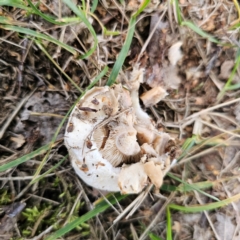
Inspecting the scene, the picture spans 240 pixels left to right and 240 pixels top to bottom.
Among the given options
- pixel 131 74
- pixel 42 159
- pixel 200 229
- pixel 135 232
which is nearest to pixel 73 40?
pixel 131 74

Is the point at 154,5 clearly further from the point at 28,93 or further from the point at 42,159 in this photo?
the point at 42,159

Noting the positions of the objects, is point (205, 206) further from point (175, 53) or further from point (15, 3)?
point (15, 3)

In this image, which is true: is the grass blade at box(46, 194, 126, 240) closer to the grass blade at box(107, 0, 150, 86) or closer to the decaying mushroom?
the decaying mushroom

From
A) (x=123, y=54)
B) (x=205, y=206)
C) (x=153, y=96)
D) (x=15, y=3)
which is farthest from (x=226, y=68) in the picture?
(x=15, y=3)

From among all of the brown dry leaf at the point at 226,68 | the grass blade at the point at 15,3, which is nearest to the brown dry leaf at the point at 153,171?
the brown dry leaf at the point at 226,68

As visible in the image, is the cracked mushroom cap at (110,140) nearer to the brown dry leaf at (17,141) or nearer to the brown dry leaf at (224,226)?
the brown dry leaf at (17,141)

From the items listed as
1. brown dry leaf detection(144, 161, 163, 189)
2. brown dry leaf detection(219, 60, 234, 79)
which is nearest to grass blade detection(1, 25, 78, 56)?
brown dry leaf detection(144, 161, 163, 189)
